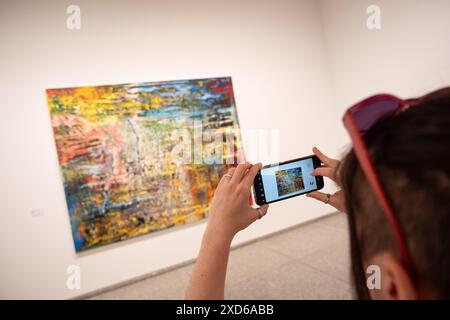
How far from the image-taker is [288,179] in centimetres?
95

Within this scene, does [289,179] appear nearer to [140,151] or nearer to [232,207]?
[232,207]

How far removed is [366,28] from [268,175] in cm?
319

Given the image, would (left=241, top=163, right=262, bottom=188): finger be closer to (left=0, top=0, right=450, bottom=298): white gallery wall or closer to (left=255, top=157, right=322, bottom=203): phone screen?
(left=255, top=157, right=322, bottom=203): phone screen

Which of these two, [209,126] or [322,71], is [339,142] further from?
[209,126]

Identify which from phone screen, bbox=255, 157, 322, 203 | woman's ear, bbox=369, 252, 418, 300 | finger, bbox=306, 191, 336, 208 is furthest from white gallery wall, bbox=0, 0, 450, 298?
woman's ear, bbox=369, 252, 418, 300

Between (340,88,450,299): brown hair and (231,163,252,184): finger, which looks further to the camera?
(231,163,252,184): finger

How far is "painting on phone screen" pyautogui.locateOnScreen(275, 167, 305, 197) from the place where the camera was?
3.11ft

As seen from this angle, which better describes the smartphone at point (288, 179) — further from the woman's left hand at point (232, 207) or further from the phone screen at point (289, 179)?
the woman's left hand at point (232, 207)

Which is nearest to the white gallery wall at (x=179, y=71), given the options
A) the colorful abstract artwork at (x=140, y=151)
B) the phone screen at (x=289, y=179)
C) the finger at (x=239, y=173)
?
the colorful abstract artwork at (x=140, y=151)

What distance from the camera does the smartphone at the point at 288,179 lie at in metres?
0.93

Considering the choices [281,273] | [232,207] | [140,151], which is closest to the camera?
[232,207]

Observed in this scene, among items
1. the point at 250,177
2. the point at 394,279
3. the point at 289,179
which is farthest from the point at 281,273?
the point at 394,279

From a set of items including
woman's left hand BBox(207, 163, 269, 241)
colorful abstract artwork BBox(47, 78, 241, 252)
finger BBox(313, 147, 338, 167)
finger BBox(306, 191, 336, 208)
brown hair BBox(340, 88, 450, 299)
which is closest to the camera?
brown hair BBox(340, 88, 450, 299)

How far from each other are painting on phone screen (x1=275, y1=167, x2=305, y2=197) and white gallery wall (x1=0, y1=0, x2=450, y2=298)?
82.0 inches
